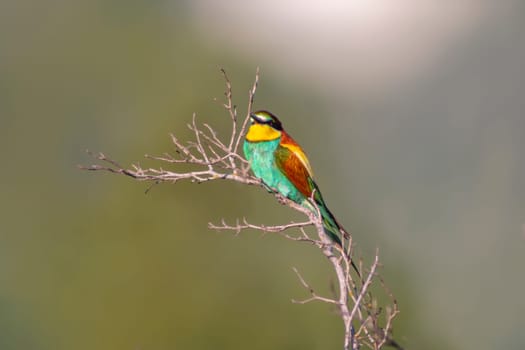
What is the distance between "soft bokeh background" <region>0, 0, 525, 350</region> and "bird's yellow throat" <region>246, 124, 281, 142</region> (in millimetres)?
2157

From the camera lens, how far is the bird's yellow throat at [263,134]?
269 inches

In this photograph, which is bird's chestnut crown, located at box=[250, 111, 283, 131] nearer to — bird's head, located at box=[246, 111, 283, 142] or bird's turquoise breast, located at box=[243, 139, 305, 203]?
bird's head, located at box=[246, 111, 283, 142]

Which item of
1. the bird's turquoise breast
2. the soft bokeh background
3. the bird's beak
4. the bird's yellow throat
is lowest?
the soft bokeh background

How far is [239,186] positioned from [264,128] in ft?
39.8

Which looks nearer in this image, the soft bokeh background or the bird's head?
the bird's head

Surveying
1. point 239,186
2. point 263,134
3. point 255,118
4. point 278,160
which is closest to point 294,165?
point 278,160

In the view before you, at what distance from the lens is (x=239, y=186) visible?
746 inches

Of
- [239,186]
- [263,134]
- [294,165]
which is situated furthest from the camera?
[239,186]

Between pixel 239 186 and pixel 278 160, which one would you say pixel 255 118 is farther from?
pixel 239 186

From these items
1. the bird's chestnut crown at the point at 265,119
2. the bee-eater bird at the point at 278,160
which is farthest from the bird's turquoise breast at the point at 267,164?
the bird's chestnut crown at the point at 265,119

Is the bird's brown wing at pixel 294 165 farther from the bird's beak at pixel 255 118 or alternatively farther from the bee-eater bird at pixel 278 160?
the bird's beak at pixel 255 118

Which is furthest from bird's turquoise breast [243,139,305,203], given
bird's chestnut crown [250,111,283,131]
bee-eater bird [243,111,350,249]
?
bird's chestnut crown [250,111,283,131]

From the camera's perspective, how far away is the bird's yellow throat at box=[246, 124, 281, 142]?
22.4ft

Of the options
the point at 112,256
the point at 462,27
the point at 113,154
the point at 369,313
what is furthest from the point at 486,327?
the point at 462,27
